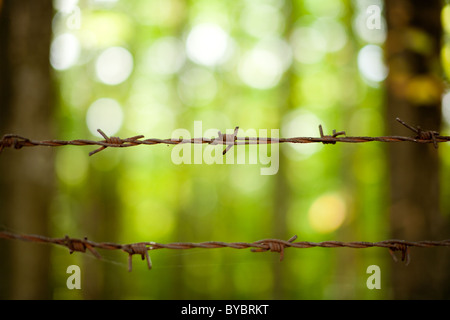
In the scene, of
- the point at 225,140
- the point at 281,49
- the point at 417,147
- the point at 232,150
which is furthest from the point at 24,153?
the point at 281,49

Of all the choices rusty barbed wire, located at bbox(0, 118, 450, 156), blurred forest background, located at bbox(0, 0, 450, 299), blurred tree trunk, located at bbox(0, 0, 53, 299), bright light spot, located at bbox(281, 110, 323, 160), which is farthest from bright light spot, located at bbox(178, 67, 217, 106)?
rusty barbed wire, located at bbox(0, 118, 450, 156)

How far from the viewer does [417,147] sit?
3.04 meters

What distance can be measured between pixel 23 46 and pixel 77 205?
15154 mm

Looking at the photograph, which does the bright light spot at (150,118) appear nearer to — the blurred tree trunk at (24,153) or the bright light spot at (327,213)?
the bright light spot at (327,213)

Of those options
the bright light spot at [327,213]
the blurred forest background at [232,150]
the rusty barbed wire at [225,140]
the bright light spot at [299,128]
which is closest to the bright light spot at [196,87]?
the blurred forest background at [232,150]

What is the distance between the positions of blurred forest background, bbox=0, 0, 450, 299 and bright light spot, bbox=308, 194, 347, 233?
118mm

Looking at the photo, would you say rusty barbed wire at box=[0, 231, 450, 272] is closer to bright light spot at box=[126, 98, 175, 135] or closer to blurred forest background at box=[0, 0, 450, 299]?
blurred forest background at box=[0, 0, 450, 299]

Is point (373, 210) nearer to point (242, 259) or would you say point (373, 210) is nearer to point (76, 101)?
point (242, 259)

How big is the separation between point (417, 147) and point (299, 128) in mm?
12789

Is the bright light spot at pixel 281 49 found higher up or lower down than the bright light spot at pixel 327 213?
higher up

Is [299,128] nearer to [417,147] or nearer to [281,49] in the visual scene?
[281,49]

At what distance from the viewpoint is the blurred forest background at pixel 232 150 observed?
3062 millimetres

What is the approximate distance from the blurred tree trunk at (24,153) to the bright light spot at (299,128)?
31.4 feet

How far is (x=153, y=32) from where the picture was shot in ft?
45.2
